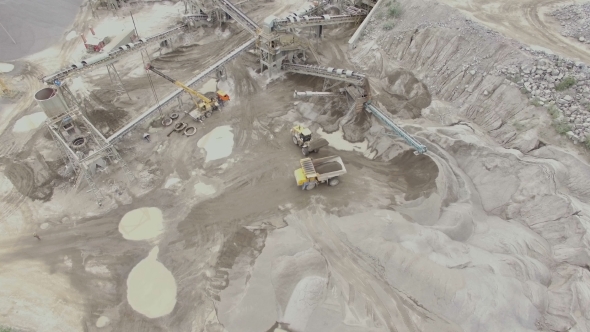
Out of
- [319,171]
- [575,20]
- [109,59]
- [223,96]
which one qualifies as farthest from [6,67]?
[575,20]

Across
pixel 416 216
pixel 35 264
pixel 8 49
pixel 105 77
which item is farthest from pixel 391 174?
pixel 8 49

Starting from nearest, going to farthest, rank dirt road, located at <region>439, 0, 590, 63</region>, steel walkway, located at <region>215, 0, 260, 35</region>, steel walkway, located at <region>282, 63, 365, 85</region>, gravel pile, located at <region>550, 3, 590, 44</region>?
dirt road, located at <region>439, 0, 590, 63</region>
gravel pile, located at <region>550, 3, 590, 44</region>
steel walkway, located at <region>282, 63, 365, 85</region>
steel walkway, located at <region>215, 0, 260, 35</region>

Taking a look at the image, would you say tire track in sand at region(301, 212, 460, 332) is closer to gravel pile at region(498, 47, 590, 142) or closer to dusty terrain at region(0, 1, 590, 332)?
dusty terrain at region(0, 1, 590, 332)

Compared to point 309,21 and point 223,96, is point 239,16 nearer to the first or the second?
point 309,21

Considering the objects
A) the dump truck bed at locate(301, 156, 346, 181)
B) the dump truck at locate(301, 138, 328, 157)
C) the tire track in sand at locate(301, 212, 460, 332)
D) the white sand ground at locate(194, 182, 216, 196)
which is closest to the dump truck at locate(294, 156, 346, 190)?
the dump truck bed at locate(301, 156, 346, 181)

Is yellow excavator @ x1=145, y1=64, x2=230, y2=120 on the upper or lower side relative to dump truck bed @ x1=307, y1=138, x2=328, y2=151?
upper

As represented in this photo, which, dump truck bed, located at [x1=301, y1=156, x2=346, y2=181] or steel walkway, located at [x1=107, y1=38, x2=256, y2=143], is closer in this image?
dump truck bed, located at [x1=301, y1=156, x2=346, y2=181]

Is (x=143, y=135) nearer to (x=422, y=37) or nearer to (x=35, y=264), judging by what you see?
(x=35, y=264)
